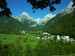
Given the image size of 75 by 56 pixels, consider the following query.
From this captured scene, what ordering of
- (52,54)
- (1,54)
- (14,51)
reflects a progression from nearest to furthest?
(1,54) < (14,51) < (52,54)

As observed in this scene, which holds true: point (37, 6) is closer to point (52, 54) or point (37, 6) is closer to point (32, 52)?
point (32, 52)

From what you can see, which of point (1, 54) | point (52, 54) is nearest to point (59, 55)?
point (52, 54)

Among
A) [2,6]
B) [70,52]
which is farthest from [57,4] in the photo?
[70,52]

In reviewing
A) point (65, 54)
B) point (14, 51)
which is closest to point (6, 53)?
point (14, 51)

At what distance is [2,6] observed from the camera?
24.7ft

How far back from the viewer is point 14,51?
72750 millimetres

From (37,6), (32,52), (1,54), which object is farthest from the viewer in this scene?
(32,52)

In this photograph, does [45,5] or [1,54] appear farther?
[1,54]

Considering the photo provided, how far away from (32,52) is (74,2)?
2822 inches

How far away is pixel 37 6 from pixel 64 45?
96362mm

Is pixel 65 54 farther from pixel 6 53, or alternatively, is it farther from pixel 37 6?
pixel 37 6

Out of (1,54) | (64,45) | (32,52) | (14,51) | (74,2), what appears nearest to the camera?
(74,2)

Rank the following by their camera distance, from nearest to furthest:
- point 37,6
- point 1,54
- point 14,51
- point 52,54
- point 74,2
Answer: point 74,2, point 37,6, point 1,54, point 14,51, point 52,54

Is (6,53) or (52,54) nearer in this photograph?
(6,53)
